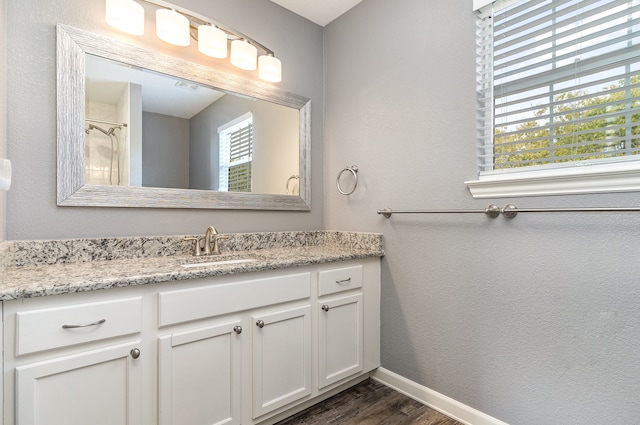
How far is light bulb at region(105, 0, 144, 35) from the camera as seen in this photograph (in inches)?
56.2

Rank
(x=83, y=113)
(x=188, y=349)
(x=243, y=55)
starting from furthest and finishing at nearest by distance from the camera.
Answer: (x=243, y=55)
(x=83, y=113)
(x=188, y=349)

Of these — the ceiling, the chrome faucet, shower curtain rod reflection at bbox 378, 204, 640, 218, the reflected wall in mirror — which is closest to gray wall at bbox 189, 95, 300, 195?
the reflected wall in mirror

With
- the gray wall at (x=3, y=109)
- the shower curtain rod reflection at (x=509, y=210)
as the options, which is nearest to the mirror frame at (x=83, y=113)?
the gray wall at (x=3, y=109)

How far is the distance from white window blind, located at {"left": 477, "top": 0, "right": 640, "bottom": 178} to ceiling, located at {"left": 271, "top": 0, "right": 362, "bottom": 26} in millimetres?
964

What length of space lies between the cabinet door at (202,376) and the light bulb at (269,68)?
1441mm

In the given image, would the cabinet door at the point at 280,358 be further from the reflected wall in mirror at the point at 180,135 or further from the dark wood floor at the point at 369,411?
the reflected wall in mirror at the point at 180,135

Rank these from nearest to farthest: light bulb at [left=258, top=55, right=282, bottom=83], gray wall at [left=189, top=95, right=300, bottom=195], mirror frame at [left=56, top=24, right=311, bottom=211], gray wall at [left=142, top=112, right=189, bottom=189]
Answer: mirror frame at [left=56, top=24, right=311, bottom=211], gray wall at [left=142, top=112, right=189, bottom=189], gray wall at [left=189, top=95, right=300, bottom=195], light bulb at [left=258, top=55, right=282, bottom=83]

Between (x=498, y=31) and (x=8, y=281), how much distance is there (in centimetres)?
219

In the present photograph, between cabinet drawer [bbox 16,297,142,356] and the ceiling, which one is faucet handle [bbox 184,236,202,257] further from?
the ceiling

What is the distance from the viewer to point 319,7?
2.13m

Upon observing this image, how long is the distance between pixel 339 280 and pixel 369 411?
689 mm

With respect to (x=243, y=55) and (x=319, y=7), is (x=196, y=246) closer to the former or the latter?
(x=243, y=55)

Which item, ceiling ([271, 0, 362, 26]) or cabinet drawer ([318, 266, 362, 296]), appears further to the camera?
ceiling ([271, 0, 362, 26])

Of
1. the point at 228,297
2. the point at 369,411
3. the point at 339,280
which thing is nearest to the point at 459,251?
the point at 339,280
